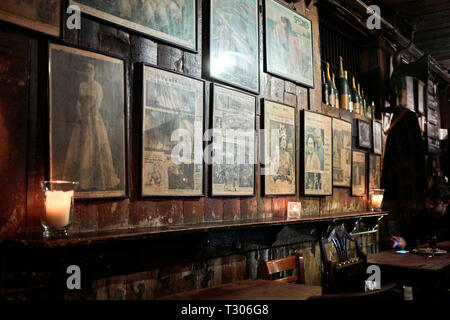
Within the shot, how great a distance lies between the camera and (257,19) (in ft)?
12.4

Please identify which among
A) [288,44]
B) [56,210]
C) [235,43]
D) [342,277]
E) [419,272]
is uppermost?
[288,44]

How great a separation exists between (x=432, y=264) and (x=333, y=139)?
1753mm

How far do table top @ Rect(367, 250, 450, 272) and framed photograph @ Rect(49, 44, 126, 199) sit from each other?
2.33 meters

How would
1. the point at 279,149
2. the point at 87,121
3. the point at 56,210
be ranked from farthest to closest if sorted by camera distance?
the point at 279,149, the point at 87,121, the point at 56,210

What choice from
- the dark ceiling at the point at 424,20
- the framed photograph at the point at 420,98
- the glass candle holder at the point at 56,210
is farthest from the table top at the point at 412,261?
the framed photograph at the point at 420,98

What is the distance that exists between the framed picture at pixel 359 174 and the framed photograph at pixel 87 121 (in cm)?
347

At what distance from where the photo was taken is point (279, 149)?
3.90m

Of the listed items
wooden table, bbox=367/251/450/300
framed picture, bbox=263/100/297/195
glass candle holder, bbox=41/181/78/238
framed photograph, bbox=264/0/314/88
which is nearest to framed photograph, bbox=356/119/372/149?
framed photograph, bbox=264/0/314/88

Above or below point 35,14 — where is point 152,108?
below

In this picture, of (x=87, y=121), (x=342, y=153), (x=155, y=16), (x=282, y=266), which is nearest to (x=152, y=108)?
(x=87, y=121)

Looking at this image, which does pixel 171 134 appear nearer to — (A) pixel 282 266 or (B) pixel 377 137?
(A) pixel 282 266

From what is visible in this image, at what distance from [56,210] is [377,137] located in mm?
4766
